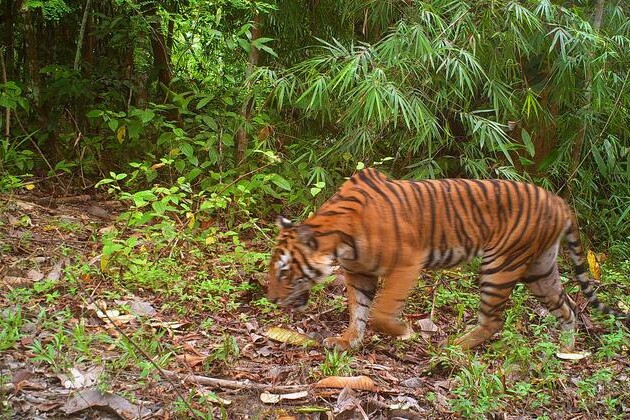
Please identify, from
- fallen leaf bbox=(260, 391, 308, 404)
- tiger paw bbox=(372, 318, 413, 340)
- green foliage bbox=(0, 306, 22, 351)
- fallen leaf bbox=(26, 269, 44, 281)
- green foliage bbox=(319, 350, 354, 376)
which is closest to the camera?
fallen leaf bbox=(260, 391, 308, 404)

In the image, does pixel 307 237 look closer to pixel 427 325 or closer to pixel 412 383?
pixel 412 383

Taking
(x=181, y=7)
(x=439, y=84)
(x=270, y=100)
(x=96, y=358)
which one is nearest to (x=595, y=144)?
(x=439, y=84)

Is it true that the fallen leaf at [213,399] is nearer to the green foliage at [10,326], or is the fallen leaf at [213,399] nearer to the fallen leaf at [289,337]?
the fallen leaf at [289,337]

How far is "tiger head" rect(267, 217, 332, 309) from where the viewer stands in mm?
3891

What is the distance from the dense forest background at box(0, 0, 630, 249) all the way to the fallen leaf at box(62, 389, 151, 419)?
208 cm

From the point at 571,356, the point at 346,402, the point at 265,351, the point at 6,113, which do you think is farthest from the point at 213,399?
the point at 6,113

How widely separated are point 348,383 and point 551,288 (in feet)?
5.37

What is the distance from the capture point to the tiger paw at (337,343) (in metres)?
3.93

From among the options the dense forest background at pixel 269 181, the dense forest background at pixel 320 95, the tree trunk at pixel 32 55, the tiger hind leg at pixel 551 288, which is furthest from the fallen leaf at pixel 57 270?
the tiger hind leg at pixel 551 288

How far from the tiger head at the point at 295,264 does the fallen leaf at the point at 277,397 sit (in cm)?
77

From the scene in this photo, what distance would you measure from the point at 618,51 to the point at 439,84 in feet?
5.74

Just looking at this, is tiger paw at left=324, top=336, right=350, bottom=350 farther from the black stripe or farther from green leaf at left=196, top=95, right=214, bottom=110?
green leaf at left=196, top=95, right=214, bottom=110

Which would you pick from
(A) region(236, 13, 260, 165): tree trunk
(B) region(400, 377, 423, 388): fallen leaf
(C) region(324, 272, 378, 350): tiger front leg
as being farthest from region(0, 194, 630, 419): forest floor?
(A) region(236, 13, 260, 165): tree trunk

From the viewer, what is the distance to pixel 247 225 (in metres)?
5.34
